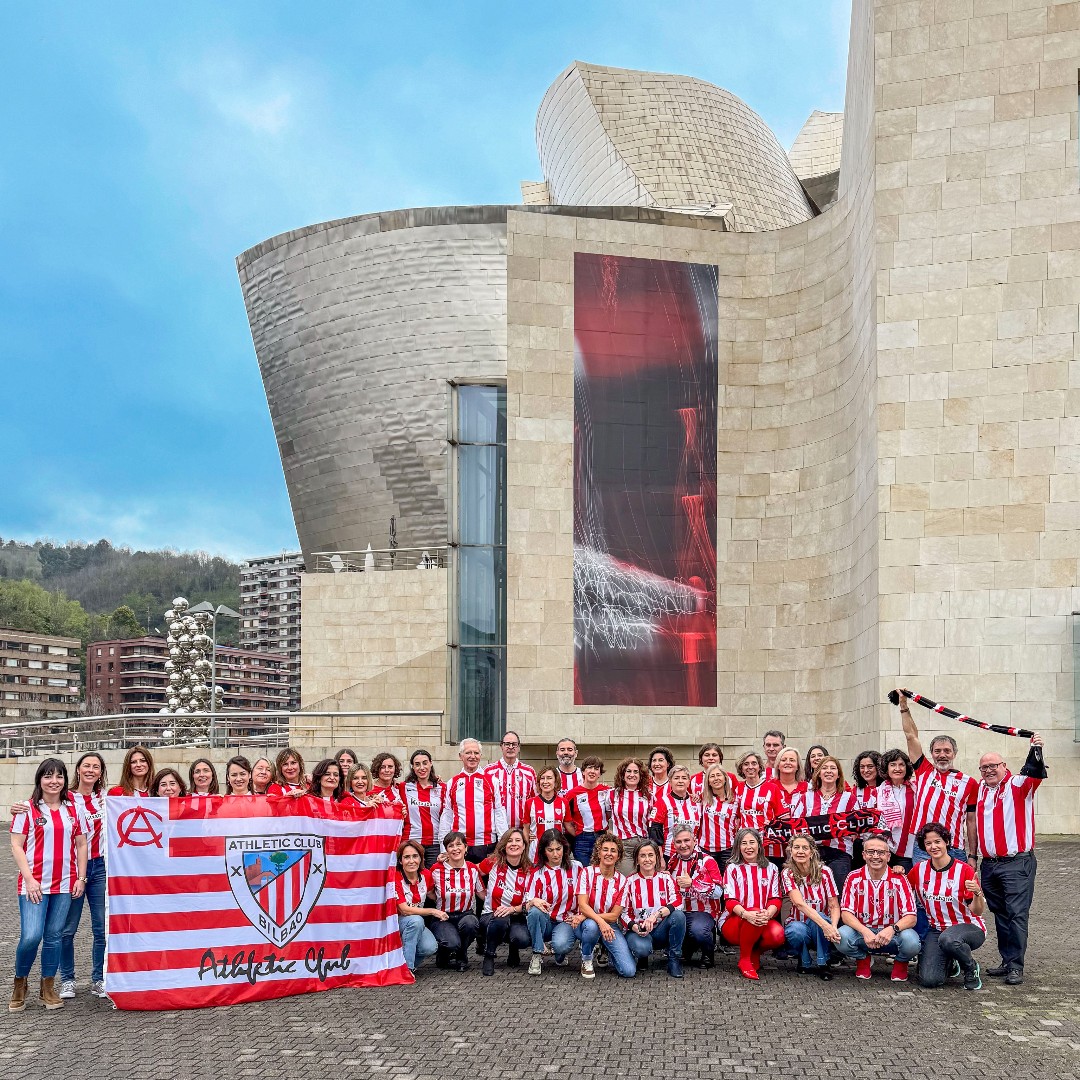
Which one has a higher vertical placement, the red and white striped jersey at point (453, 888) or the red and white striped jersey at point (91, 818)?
the red and white striped jersey at point (91, 818)

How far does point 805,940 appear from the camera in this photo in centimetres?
902

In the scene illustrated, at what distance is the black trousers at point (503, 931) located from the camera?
916 cm

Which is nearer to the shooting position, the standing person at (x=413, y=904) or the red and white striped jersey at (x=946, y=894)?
the red and white striped jersey at (x=946, y=894)

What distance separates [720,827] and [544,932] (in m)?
1.72

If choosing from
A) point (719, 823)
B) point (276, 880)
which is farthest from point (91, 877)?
point (719, 823)

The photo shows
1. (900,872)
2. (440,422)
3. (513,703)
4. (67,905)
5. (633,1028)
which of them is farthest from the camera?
(440,422)

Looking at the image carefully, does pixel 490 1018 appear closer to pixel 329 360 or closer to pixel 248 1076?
pixel 248 1076

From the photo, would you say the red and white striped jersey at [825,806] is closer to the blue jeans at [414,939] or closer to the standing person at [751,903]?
the standing person at [751,903]

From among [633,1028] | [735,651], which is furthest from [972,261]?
[633,1028]

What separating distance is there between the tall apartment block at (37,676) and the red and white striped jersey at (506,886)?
96.2 m

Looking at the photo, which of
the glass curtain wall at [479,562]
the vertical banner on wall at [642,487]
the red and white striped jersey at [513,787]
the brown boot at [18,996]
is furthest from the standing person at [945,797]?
the glass curtain wall at [479,562]

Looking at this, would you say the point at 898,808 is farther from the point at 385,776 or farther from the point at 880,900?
the point at 385,776

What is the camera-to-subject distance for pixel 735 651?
76.8 ft

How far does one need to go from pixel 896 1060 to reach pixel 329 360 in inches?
1619
